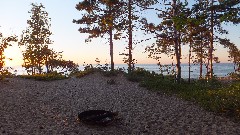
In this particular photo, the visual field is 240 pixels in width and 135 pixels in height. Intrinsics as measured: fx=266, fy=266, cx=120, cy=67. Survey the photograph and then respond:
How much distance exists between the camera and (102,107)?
15758 mm

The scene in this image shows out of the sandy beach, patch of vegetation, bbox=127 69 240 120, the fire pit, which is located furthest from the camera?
patch of vegetation, bbox=127 69 240 120

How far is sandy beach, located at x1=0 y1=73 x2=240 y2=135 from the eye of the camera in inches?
458

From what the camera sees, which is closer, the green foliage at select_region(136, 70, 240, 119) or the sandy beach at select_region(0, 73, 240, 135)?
the sandy beach at select_region(0, 73, 240, 135)

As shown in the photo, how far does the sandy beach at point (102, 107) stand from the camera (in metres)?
11.6

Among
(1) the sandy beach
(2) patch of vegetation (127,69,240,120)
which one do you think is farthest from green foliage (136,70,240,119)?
(1) the sandy beach

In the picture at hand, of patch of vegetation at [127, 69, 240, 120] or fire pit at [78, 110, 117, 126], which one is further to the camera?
patch of vegetation at [127, 69, 240, 120]

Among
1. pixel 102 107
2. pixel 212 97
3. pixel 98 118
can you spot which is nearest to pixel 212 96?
pixel 212 97

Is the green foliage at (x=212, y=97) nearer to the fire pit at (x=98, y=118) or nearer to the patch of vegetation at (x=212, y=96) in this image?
the patch of vegetation at (x=212, y=96)

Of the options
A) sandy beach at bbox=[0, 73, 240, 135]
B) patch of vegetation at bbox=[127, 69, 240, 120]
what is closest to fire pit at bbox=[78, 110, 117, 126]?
sandy beach at bbox=[0, 73, 240, 135]

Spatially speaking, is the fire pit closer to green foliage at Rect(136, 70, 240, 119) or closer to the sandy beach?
the sandy beach

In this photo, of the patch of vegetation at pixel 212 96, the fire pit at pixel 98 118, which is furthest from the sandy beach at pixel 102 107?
the patch of vegetation at pixel 212 96

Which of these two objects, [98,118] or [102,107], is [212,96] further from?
[98,118]

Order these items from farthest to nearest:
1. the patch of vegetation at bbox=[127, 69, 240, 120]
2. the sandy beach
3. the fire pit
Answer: the patch of vegetation at bbox=[127, 69, 240, 120], the fire pit, the sandy beach

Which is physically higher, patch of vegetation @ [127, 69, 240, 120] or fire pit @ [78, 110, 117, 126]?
patch of vegetation @ [127, 69, 240, 120]
